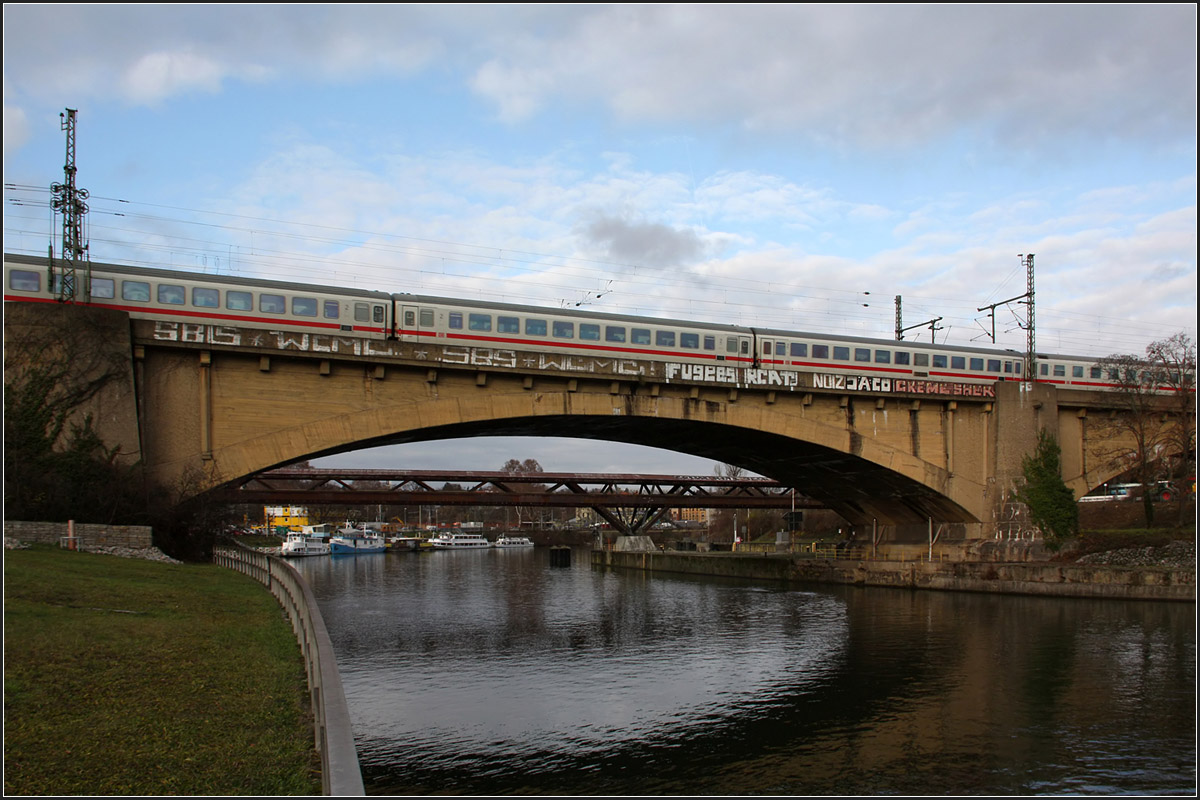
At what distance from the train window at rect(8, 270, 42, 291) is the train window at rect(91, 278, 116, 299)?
1.68m

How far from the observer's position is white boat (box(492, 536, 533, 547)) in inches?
5965

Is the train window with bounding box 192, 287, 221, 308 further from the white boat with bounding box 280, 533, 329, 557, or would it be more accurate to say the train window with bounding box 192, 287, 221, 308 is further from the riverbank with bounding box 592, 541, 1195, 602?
the white boat with bounding box 280, 533, 329, 557

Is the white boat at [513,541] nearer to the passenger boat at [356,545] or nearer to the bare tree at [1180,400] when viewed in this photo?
the passenger boat at [356,545]

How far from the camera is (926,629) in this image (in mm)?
33844

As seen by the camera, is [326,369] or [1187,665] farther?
[326,369]

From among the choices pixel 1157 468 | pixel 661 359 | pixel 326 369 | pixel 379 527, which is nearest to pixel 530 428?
pixel 661 359

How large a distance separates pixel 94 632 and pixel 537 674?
13.5m

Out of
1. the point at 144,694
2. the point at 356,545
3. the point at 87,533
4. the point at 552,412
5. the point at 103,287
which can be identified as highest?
the point at 103,287

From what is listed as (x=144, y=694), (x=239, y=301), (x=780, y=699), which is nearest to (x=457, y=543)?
(x=239, y=301)

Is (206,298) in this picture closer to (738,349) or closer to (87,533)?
(87,533)

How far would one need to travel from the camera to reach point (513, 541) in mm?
155875

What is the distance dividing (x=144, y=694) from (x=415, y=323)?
1044 inches

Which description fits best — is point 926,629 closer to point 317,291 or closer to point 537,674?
point 537,674

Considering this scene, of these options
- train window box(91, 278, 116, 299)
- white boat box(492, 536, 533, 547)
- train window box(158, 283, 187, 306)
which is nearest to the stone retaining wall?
train window box(158, 283, 187, 306)
